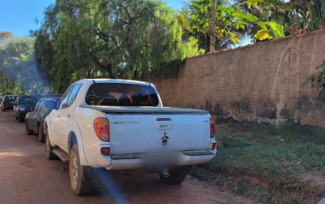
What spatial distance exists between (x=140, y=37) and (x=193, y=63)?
3691 mm

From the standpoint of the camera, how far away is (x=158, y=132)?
5.48 m

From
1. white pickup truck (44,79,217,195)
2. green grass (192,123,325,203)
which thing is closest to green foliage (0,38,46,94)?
green grass (192,123,325,203)

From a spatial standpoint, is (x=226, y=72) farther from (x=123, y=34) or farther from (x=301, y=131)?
(x=123, y=34)

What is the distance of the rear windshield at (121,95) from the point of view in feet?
23.5

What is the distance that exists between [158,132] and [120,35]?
43.8ft

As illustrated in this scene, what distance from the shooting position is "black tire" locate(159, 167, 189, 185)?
6570 millimetres

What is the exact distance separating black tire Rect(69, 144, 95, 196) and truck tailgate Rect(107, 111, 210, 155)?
895 millimetres

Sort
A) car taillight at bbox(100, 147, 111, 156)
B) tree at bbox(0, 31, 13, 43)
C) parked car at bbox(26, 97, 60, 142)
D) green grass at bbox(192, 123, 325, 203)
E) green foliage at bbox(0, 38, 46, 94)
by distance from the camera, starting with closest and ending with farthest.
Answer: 1. car taillight at bbox(100, 147, 111, 156)
2. green grass at bbox(192, 123, 325, 203)
3. parked car at bbox(26, 97, 60, 142)
4. green foliage at bbox(0, 38, 46, 94)
5. tree at bbox(0, 31, 13, 43)

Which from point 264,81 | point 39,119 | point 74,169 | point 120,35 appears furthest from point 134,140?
point 120,35

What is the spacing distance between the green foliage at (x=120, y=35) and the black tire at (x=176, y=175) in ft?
36.9

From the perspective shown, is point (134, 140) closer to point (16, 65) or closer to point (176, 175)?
point (176, 175)

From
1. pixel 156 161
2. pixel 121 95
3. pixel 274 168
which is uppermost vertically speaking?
pixel 121 95

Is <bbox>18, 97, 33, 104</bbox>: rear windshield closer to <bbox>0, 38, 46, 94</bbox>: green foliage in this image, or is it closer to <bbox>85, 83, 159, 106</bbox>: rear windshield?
<bbox>0, 38, 46, 94</bbox>: green foliage

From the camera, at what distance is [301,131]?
9.73 metres
